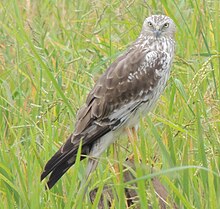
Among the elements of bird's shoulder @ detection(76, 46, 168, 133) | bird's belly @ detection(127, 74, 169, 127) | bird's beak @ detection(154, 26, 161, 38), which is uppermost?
bird's beak @ detection(154, 26, 161, 38)

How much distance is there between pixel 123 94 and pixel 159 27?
0.48 metres

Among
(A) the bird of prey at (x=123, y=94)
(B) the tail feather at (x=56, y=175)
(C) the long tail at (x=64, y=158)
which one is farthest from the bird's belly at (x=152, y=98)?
(B) the tail feather at (x=56, y=175)

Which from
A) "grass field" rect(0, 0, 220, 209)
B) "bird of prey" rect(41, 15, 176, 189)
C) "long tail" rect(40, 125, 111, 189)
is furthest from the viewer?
"bird of prey" rect(41, 15, 176, 189)

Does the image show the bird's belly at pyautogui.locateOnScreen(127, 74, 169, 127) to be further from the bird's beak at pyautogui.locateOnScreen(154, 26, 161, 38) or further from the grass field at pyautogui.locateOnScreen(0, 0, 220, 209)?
the bird's beak at pyautogui.locateOnScreen(154, 26, 161, 38)

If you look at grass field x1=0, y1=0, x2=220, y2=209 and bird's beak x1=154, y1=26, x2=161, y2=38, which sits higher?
bird's beak x1=154, y1=26, x2=161, y2=38

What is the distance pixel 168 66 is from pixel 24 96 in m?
0.85

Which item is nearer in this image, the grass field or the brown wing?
the grass field

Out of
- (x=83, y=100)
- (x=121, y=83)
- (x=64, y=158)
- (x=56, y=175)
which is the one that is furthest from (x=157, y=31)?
(x=56, y=175)

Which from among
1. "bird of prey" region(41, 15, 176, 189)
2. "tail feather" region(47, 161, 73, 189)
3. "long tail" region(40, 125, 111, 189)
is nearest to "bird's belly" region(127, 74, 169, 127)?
"bird of prey" region(41, 15, 176, 189)

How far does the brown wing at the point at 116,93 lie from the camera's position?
4613 millimetres

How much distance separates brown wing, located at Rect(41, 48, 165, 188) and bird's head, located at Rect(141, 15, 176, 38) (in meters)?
0.17

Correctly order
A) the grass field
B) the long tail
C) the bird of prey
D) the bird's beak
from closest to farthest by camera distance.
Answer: the grass field, the long tail, the bird of prey, the bird's beak

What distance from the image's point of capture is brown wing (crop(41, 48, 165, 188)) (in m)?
4.61

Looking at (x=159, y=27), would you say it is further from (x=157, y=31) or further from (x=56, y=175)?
(x=56, y=175)
